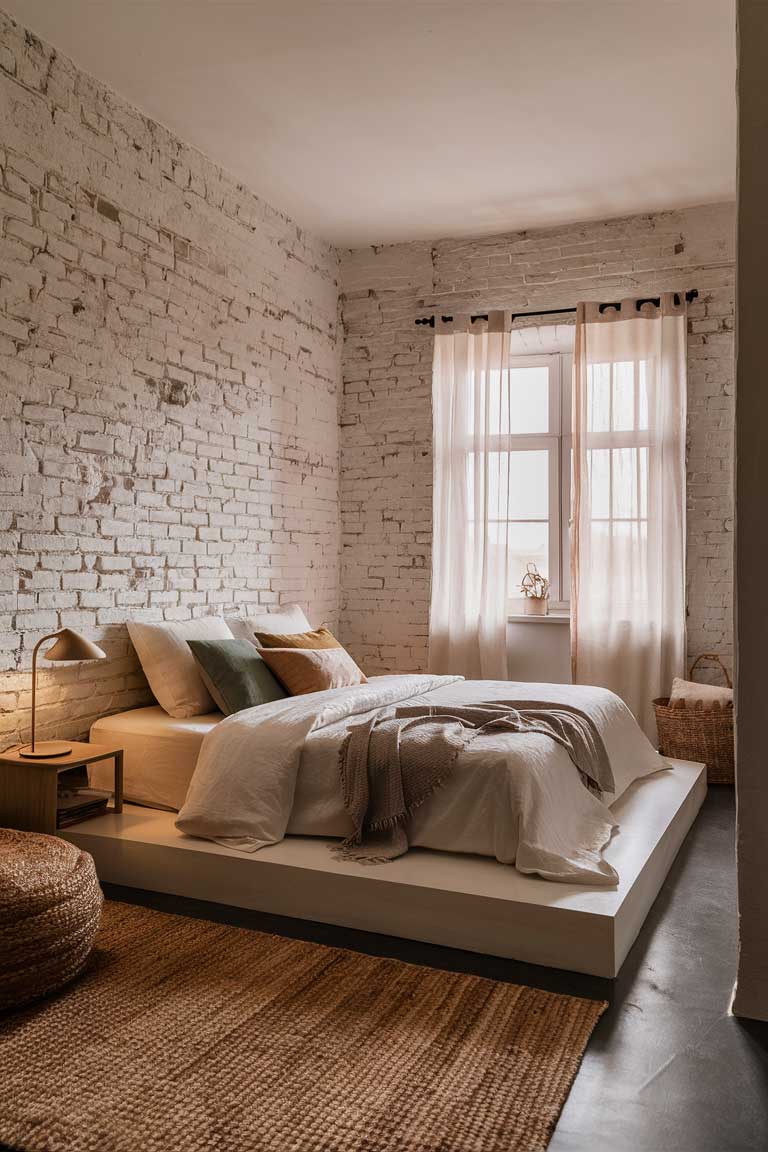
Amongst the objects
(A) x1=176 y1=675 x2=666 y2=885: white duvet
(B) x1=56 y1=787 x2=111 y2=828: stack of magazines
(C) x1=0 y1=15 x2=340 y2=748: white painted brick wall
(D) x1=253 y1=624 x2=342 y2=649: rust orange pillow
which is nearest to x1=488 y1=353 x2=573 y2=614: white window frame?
(C) x1=0 y1=15 x2=340 y2=748: white painted brick wall

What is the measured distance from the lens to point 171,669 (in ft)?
13.9

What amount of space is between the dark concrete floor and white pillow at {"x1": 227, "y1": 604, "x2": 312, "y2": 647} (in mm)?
1746

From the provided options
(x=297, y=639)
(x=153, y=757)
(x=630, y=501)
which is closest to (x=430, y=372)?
(x=630, y=501)

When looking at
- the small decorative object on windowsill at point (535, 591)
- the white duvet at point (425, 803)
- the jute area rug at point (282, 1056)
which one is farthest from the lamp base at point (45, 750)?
the small decorative object on windowsill at point (535, 591)

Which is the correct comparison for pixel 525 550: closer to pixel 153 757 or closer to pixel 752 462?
pixel 153 757

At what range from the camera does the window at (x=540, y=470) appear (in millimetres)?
6316

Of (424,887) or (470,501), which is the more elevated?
(470,501)

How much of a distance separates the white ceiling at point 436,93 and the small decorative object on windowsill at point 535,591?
7.74ft

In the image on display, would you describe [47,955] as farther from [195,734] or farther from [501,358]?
[501,358]

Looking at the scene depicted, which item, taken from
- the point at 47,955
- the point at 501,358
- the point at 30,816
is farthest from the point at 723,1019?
the point at 501,358

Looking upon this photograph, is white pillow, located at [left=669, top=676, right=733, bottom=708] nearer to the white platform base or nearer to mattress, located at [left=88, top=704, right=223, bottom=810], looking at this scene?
the white platform base

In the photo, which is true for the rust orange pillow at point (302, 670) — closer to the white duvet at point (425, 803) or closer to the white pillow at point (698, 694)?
the white duvet at point (425, 803)

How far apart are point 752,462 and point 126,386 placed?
3.04 meters

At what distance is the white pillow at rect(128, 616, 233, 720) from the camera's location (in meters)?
4.19
